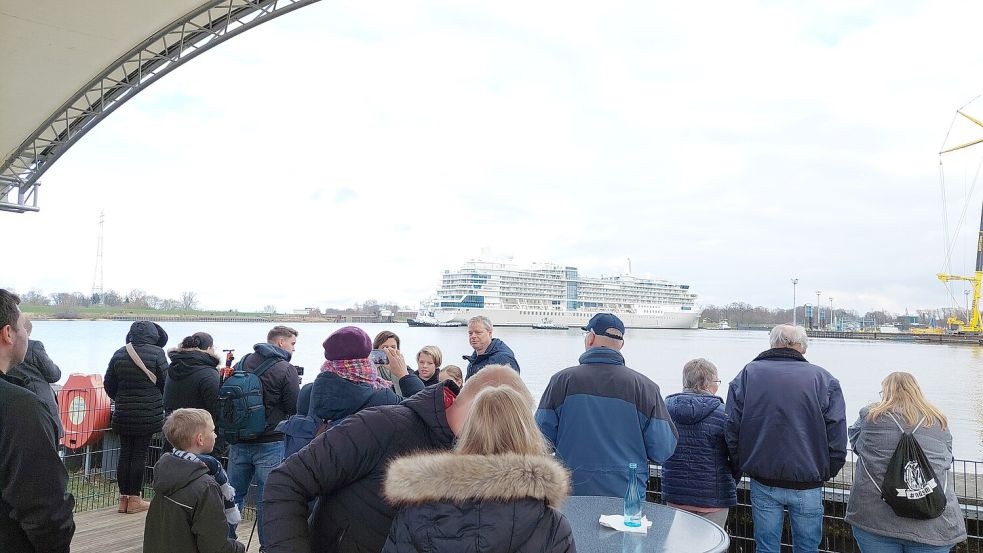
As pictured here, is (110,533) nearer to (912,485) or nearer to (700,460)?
(700,460)

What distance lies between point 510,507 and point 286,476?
51 cm

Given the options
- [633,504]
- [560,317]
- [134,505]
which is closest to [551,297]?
[560,317]

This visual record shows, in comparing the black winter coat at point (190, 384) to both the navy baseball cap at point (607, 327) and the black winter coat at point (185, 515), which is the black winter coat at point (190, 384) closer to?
the black winter coat at point (185, 515)

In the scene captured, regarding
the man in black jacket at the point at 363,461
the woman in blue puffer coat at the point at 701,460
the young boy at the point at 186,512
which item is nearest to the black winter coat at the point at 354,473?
the man in black jacket at the point at 363,461

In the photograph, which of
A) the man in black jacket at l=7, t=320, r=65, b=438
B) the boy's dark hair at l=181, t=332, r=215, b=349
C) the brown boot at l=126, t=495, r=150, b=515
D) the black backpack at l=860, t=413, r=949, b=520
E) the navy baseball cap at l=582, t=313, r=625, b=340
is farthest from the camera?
the brown boot at l=126, t=495, r=150, b=515

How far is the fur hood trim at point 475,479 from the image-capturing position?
1182 mm

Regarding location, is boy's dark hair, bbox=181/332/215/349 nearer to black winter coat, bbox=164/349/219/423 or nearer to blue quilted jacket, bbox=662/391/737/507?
black winter coat, bbox=164/349/219/423

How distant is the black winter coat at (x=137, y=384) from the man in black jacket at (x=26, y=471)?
111 inches

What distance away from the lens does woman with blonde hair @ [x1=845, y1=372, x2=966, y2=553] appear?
7.87 ft

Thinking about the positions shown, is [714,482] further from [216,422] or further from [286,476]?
[216,422]

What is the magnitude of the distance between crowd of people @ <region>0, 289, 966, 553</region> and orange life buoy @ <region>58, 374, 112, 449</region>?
0.90 meters

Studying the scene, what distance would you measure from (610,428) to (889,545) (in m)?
1.14

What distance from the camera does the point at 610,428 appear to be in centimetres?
252

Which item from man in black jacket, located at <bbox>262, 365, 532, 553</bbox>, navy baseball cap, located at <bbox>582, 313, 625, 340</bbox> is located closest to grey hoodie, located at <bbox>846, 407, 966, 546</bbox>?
navy baseball cap, located at <bbox>582, 313, 625, 340</bbox>
